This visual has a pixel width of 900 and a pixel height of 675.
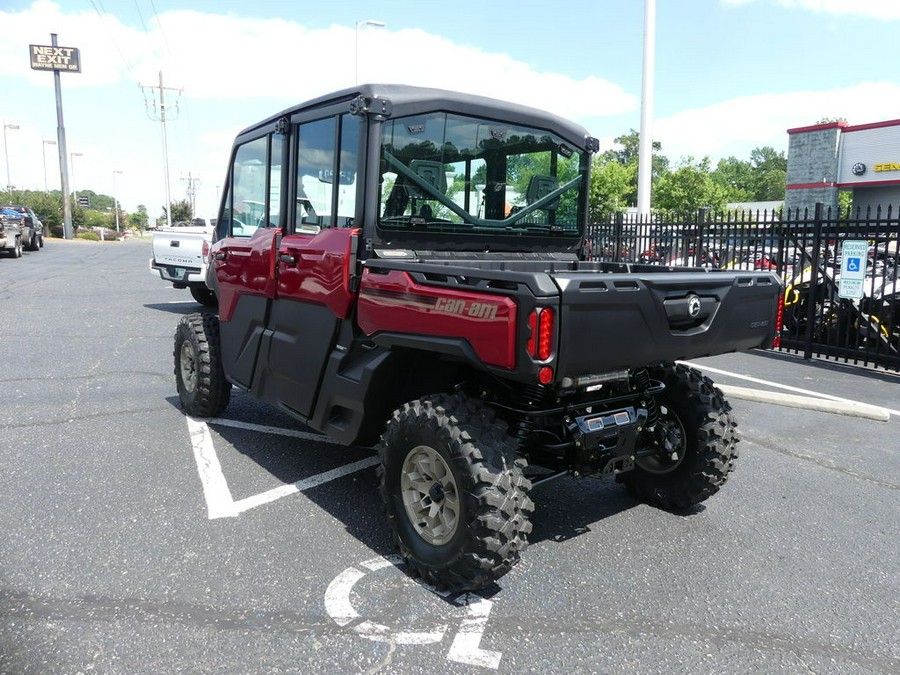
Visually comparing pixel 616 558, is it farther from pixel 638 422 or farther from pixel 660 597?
pixel 638 422

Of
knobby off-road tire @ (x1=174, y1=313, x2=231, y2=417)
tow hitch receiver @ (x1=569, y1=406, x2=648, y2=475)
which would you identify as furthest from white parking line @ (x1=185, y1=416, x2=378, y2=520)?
tow hitch receiver @ (x1=569, y1=406, x2=648, y2=475)

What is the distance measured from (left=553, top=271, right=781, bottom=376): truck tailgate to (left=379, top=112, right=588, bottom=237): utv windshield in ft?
4.21

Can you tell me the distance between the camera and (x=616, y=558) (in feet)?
11.6

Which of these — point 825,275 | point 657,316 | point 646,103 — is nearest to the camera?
point 657,316

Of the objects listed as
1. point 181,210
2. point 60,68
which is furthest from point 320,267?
point 181,210

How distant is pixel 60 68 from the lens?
2517 inches

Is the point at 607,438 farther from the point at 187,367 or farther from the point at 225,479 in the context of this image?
the point at 187,367

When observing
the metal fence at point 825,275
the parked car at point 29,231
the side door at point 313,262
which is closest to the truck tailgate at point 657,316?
the side door at point 313,262

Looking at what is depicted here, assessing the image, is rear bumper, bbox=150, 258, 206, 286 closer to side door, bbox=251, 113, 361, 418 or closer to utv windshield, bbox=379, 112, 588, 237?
side door, bbox=251, 113, 361, 418

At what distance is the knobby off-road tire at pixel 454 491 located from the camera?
291cm

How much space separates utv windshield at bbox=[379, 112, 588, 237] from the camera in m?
3.77

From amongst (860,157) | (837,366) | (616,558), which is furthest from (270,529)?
(860,157)

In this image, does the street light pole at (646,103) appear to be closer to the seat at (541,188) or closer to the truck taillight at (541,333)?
the seat at (541,188)

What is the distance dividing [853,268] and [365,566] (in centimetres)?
787
